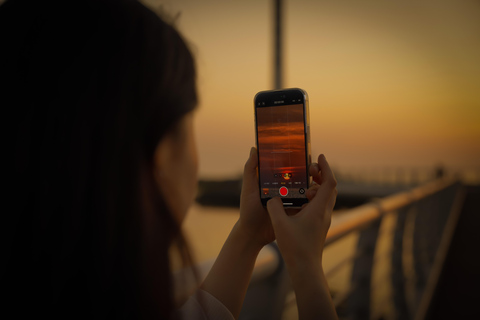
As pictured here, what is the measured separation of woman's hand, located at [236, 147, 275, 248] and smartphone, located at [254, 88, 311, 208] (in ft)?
0.05

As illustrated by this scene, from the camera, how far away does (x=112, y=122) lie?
59 centimetres

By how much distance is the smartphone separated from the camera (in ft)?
3.17

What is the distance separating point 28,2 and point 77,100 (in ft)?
0.61

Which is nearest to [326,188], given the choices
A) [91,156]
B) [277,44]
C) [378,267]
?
[91,156]

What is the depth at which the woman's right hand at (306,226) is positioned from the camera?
2.51 ft

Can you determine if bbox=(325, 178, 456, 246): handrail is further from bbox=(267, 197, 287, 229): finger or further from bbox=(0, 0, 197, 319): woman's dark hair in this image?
bbox=(0, 0, 197, 319): woman's dark hair

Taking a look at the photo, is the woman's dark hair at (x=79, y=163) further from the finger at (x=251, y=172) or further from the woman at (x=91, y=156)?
the finger at (x=251, y=172)

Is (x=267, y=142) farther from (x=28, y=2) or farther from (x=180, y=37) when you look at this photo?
(x=28, y=2)

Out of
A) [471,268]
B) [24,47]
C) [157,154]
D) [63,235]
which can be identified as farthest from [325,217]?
[471,268]

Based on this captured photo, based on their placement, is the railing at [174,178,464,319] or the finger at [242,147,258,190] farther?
the railing at [174,178,464,319]

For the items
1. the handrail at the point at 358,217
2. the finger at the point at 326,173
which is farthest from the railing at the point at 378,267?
the finger at the point at 326,173

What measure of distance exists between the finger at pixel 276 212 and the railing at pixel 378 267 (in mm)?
258

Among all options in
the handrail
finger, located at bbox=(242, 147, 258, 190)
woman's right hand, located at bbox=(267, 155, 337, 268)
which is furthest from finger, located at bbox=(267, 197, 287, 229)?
the handrail

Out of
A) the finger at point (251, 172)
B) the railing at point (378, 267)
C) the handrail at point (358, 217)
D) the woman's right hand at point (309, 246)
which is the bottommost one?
the railing at point (378, 267)
